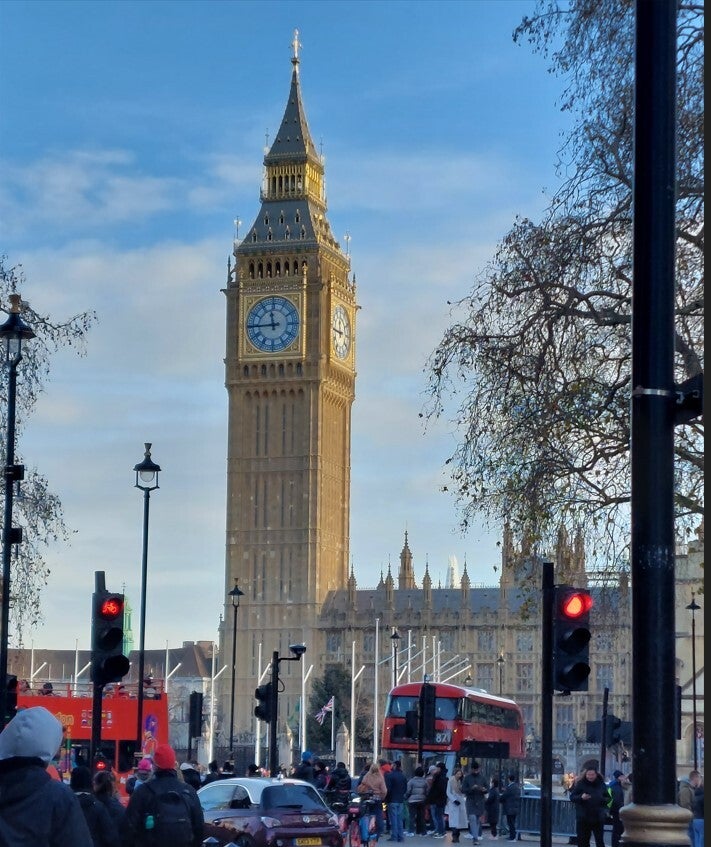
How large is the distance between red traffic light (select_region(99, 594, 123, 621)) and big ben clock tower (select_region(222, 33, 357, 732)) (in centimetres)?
10030

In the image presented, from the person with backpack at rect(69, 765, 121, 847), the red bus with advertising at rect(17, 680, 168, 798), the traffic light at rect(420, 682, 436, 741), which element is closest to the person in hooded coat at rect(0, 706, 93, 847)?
the person with backpack at rect(69, 765, 121, 847)

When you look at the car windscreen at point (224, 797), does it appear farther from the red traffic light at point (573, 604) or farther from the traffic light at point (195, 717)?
the traffic light at point (195, 717)

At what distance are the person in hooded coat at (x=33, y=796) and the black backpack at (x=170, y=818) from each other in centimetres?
570

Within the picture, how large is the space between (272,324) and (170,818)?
10699cm

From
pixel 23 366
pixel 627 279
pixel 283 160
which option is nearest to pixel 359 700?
pixel 283 160

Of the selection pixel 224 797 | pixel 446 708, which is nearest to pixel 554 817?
pixel 446 708

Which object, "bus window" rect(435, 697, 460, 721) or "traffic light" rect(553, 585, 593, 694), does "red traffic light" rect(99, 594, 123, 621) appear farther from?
A: "bus window" rect(435, 697, 460, 721)

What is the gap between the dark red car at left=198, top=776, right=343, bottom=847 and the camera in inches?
837

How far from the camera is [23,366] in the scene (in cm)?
2631

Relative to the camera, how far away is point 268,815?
21.4 m

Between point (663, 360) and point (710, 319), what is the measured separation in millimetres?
2367

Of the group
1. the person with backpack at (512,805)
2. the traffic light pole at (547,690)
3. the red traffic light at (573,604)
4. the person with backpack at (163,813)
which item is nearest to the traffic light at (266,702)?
the person with backpack at (512,805)

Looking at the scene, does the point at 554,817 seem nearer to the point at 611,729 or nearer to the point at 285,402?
the point at 611,729

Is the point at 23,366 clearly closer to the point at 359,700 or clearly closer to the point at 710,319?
the point at 710,319
